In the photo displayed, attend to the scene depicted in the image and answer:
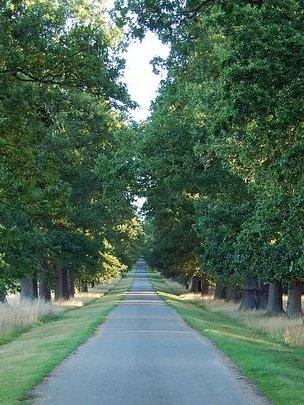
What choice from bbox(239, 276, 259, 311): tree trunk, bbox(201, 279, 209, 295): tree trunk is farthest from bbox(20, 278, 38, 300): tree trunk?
bbox(201, 279, 209, 295): tree trunk

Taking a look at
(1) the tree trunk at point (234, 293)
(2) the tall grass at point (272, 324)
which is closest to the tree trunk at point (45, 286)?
(2) the tall grass at point (272, 324)

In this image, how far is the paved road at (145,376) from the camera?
390 inches

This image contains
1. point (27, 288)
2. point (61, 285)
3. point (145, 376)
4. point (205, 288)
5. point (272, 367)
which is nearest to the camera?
point (145, 376)

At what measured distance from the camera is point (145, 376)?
12078 mm

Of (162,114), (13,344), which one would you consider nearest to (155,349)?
(13,344)

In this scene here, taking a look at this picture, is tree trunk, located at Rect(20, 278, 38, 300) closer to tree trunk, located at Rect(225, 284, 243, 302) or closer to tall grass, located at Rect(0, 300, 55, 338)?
tall grass, located at Rect(0, 300, 55, 338)

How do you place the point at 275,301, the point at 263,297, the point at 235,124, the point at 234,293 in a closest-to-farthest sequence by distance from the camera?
the point at 235,124
the point at 275,301
the point at 263,297
the point at 234,293

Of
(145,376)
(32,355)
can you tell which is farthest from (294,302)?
(145,376)

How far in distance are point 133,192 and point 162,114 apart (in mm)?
→ 4927

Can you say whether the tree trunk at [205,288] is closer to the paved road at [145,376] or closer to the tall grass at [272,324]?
the tall grass at [272,324]

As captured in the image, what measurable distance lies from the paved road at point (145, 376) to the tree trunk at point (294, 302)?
13.4m

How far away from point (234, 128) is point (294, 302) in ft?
67.1

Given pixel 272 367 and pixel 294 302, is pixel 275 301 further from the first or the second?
pixel 272 367

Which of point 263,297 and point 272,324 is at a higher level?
point 263,297
